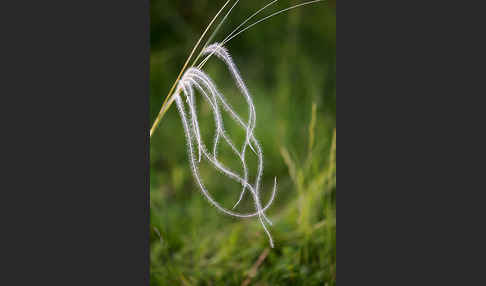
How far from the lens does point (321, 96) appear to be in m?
1.72

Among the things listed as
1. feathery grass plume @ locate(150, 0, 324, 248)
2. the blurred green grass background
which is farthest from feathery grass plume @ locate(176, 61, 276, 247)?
the blurred green grass background

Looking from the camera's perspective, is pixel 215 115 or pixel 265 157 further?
pixel 265 157

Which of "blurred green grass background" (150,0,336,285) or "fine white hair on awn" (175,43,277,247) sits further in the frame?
"blurred green grass background" (150,0,336,285)

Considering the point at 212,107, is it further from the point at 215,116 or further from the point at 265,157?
the point at 265,157

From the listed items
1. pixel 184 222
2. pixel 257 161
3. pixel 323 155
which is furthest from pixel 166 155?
pixel 323 155

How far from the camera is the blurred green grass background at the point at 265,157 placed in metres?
1.51

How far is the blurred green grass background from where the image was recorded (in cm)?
151

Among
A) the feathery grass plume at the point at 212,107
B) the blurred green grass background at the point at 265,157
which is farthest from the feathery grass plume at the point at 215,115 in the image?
the blurred green grass background at the point at 265,157

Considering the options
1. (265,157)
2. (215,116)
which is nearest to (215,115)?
(215,116)

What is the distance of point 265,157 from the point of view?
168 centimetres

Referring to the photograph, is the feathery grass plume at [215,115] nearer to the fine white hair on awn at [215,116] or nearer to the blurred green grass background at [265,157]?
the fine white hair on awn at [215,116]

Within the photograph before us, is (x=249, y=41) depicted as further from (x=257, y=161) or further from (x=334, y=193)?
(x=334, y=193)

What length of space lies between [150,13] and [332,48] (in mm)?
572

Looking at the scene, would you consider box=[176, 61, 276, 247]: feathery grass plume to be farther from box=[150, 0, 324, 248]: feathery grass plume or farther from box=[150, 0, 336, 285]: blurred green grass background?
box=[150, 0, 336, 285]: blurred green grass background
